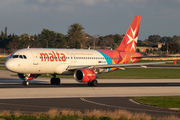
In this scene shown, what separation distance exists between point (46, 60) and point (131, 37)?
52.6 ft

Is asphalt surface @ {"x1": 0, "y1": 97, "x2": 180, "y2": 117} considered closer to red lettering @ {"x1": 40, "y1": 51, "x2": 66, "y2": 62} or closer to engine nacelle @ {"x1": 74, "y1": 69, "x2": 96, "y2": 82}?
engine nacelle @ {"x1": 74, "y1": 69, "x2": 96, "y2": 82}

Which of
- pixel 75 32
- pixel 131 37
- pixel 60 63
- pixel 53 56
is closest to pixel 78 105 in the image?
pixel 53 56

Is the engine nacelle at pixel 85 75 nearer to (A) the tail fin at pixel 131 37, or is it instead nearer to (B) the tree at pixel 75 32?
(A) the tail fin at pixel 131 37

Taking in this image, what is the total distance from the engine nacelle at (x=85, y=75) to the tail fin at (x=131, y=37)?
11.9 metres

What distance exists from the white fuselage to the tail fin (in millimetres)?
7624

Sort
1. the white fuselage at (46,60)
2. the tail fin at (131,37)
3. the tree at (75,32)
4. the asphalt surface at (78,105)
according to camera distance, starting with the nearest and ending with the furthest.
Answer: the asphalt surface at (78,105), the white fuselage at (46,60), the tail fin at (131,37), the tree at (75,32)

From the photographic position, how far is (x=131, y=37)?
1811 inches

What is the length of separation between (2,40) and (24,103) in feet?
512

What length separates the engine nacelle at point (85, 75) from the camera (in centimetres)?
3359

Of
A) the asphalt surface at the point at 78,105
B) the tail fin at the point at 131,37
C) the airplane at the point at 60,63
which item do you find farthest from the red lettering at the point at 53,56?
the asphalt surface at the point at 78,105

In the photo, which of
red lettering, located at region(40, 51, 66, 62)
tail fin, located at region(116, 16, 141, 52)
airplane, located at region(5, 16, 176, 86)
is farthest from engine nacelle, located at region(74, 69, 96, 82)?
tail fin, located at region(116, 16, 141, 52)

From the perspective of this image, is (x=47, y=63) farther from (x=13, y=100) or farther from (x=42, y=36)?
(x=42, y=36)

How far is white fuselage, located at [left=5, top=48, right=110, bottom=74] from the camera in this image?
109 feet

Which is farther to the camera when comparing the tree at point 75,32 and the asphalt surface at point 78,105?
the tree at point 75,32
